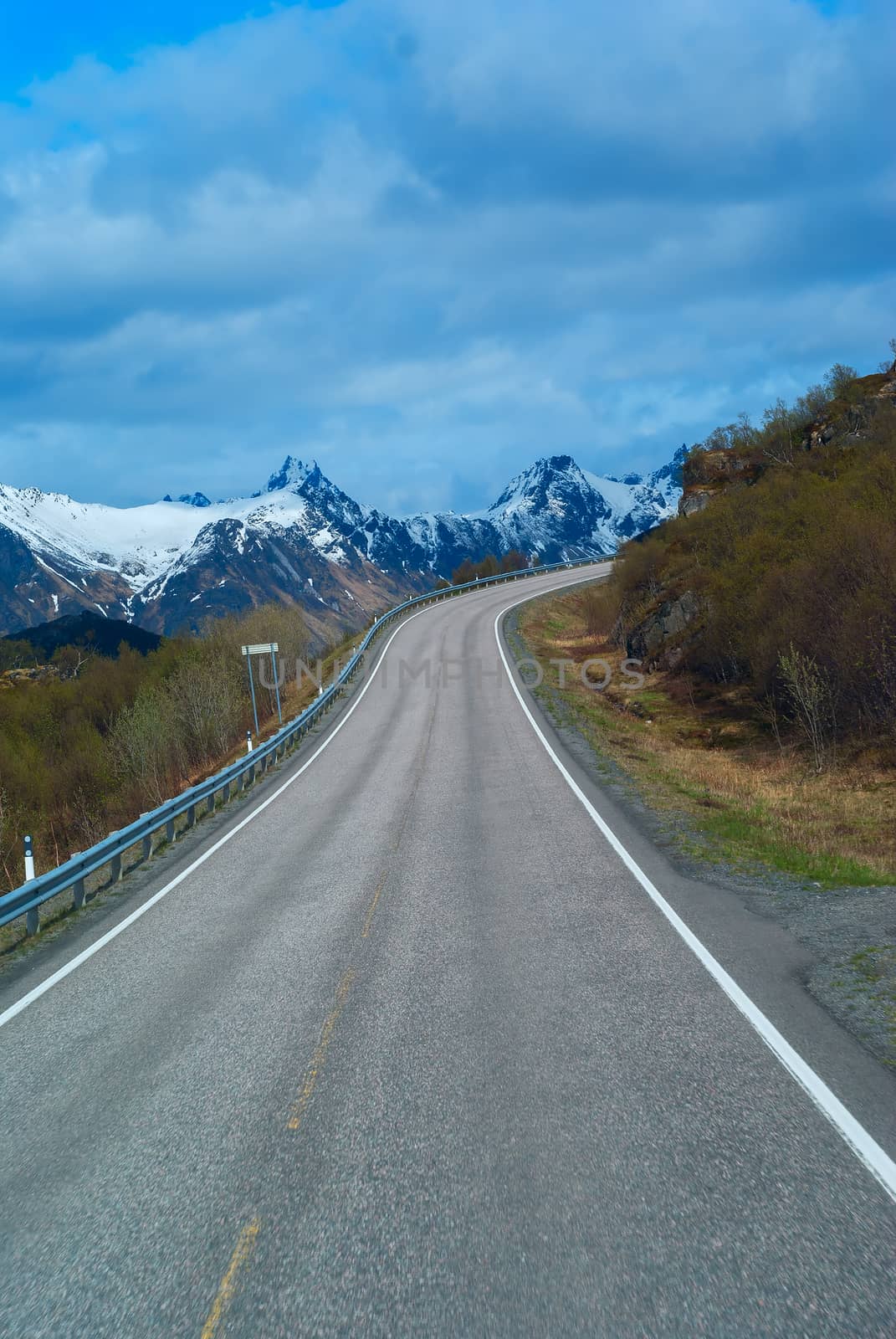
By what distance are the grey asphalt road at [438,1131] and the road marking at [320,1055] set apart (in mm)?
22

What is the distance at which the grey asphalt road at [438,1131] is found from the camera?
3439 millimetres

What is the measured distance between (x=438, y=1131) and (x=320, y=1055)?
4.54 ft

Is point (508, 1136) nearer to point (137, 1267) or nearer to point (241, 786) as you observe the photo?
point (137, 1267)

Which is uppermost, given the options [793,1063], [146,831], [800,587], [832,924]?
[800,587]

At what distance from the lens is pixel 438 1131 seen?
15.5ft

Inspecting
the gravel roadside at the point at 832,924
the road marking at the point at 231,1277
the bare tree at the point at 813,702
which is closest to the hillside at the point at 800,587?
the bare tree at the point at 813,702

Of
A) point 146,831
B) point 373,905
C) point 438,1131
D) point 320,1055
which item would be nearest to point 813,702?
point 373,905

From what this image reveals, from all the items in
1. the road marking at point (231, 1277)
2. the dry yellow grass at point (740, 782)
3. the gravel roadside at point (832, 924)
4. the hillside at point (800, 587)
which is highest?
the hillside at point (800, 587)

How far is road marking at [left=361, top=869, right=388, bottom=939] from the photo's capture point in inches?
332

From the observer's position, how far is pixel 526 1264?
3.57 metres

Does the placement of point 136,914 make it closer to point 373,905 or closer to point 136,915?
point 136,915

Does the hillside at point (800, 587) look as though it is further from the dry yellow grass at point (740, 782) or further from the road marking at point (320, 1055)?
the road marking at point (320, 1055)

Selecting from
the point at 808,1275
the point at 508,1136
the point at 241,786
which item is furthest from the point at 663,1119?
the point at 241,786

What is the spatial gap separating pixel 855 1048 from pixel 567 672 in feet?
106
